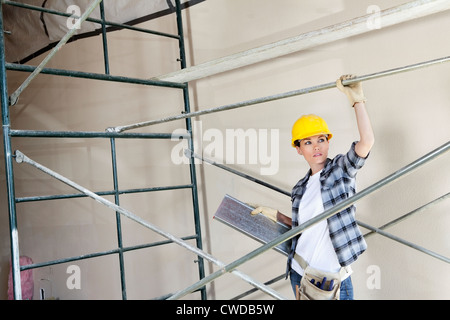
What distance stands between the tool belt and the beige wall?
74cm

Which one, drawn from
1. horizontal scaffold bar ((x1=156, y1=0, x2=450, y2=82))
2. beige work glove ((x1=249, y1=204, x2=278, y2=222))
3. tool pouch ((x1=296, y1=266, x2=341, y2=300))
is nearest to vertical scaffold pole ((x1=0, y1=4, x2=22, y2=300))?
horizontal scaffold bar ((x1=156, y1=0, x2=450, y2=82))

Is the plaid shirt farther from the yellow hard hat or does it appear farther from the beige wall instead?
the beige wall

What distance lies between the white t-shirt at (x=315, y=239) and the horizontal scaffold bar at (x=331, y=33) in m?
0.71

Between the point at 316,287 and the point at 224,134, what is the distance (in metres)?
1.50

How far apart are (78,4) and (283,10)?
1950mm

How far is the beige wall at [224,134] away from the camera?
2297mm

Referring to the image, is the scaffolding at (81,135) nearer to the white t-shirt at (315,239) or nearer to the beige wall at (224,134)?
the beige wall at (224,134)

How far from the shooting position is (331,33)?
211 cm

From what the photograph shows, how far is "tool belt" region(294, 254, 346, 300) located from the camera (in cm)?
175

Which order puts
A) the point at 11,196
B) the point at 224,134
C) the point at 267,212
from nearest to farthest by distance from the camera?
the point at 11,196 < the point at 267,212 < the point at 224,134

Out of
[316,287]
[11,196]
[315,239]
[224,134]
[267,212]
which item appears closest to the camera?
[316,287]

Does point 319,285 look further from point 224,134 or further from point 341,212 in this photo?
point 224,134

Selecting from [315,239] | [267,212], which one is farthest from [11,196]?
[315,239]

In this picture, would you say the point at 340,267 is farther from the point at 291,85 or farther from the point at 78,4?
the point at 78,4
